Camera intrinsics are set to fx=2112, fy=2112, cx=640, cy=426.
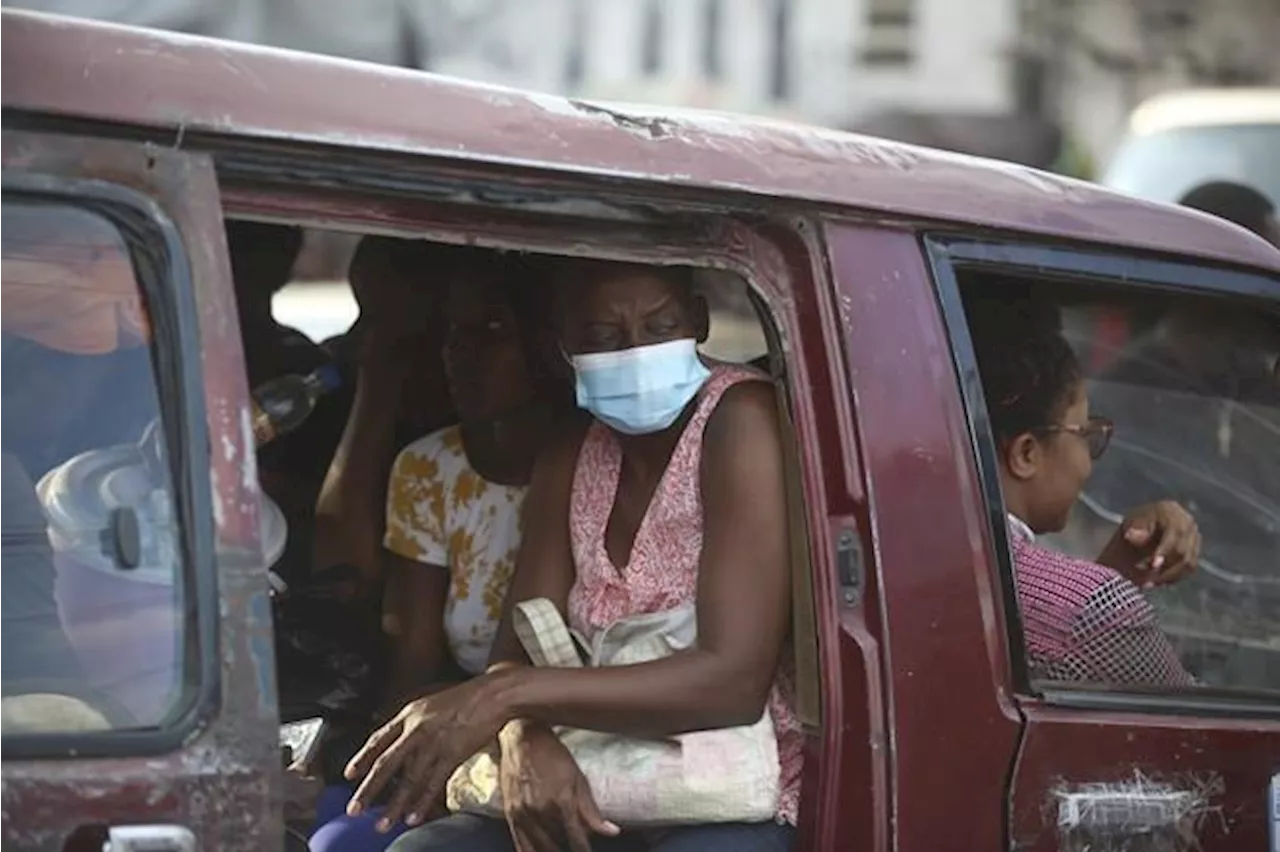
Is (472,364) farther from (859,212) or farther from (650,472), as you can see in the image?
(859,212)

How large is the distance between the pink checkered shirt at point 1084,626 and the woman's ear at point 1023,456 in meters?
0.24

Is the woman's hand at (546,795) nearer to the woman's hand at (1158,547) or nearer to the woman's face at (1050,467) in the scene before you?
the woman's face at (1050,467)

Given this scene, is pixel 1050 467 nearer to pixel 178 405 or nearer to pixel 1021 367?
pixel 1021 367

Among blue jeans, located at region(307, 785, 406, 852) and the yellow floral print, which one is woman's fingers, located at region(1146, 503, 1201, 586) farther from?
blue jeans, located at region(307, 785, 406, 852)

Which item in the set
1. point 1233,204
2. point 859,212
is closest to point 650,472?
point 859,212

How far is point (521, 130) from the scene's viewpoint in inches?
92.9

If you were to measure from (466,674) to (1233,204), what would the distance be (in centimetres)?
349

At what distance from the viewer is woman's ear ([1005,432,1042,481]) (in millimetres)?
3104

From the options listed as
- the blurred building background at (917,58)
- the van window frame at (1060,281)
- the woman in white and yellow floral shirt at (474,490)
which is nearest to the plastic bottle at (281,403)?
the woman in white and yellow floral shirt at (474,490)

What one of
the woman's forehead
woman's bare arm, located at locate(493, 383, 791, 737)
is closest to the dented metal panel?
the woman's forehead

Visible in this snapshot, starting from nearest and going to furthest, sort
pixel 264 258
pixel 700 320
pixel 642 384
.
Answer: pixel 642 384, pixel 700 320, pixel 264 258

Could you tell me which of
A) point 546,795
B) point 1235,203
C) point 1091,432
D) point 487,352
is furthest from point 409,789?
point 1235,203

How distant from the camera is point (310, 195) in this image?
2234mm

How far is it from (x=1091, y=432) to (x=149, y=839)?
1715 millimetres
